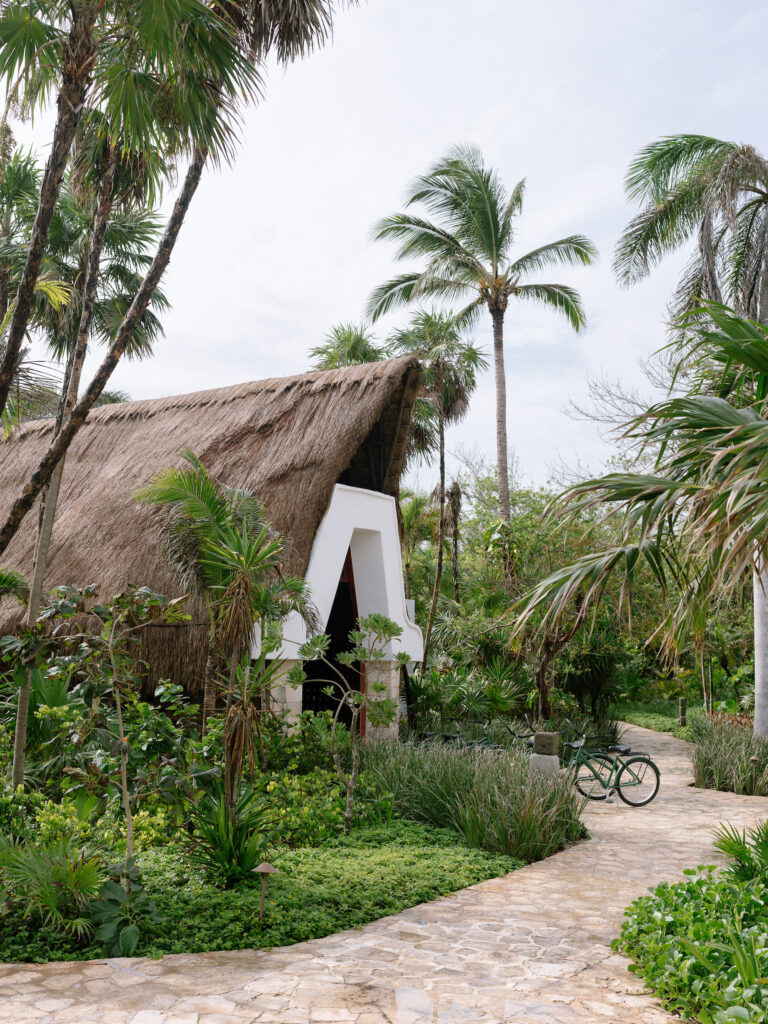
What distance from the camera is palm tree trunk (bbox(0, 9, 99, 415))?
6.57 metres

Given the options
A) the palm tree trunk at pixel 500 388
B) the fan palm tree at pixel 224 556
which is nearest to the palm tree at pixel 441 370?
the palm tree trunk at pixel 500 388

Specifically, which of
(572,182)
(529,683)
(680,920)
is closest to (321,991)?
(680,920)

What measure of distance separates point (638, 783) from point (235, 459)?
6.85 metres

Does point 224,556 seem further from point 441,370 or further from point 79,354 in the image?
point 441,370

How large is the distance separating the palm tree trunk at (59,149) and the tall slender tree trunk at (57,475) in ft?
3.42

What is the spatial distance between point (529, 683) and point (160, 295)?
10804mm

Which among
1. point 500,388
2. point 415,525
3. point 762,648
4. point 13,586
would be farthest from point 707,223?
point 415,525

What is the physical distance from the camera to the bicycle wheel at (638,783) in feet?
32.9

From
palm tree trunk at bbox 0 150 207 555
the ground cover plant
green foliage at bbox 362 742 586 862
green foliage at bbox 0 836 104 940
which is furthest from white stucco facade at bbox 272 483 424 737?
the ground cover plant

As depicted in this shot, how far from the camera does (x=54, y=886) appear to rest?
5133mm

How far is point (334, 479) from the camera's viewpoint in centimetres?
1079

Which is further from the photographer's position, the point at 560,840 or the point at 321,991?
the point at 560,840

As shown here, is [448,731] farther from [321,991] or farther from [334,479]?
[321,991]

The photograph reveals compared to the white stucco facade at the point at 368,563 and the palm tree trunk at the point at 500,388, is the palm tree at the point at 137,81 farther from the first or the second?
the palm tree trunk at the point at 500,388
